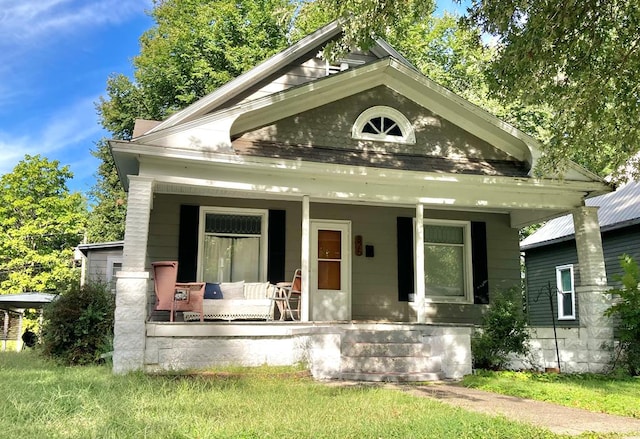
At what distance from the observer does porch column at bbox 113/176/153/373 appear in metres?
7.62

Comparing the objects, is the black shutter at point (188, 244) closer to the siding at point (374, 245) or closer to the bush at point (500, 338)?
the siding at point (374, 245)

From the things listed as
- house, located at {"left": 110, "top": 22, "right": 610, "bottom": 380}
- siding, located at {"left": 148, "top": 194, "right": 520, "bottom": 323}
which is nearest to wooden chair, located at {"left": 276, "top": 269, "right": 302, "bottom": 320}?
house, located at {"left": 110, "top": 22, "right": 610, "bottom": 380}

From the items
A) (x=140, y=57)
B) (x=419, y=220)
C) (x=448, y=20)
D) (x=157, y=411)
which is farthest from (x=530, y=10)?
(x=140, y=57)

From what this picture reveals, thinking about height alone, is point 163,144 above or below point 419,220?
above

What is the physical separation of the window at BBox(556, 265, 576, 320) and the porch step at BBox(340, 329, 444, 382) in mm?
9291

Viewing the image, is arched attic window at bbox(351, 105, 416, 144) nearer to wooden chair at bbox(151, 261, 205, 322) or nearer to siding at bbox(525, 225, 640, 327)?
wooden chair at bbox(151, 261, 205, 322)

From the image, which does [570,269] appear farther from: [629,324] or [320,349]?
[320,349]

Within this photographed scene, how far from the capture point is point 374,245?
1107cm

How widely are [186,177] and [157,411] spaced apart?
4.41 metres

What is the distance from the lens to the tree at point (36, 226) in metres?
25.7

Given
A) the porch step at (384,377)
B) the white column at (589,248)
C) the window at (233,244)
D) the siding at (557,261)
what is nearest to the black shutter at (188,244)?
the window at (233,244)

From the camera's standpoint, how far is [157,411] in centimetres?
470

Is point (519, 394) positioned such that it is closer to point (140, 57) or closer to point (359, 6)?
point (359, 6)

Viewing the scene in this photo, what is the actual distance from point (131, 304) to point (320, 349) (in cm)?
264
